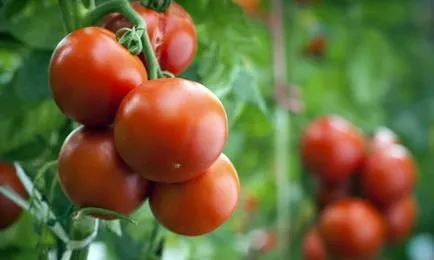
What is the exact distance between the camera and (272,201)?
3.66 feet

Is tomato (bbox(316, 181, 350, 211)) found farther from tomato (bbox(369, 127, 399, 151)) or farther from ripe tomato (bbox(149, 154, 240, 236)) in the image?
ripe tomato (bbox(149, 154, 240, 236))

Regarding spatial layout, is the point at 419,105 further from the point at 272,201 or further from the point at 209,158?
the point at 209,158

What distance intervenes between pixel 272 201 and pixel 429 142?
334 mm

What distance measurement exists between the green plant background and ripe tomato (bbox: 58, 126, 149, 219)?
6 centimetres

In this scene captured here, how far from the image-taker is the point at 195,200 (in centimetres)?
45

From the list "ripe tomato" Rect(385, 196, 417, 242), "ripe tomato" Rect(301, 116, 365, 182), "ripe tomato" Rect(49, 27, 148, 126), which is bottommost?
"ripe tomato" Rect(385, 196, 417, 242)

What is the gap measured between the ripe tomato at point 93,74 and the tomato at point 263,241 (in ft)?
2.11

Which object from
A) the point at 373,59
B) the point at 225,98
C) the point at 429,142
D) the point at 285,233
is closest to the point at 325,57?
the point at 373,59

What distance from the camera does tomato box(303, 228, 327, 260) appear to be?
95 centimetres

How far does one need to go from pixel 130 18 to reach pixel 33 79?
5.8 inches

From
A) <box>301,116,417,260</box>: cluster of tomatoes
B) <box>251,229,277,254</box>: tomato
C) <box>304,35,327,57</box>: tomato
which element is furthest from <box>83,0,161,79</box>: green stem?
<box>304,35,327,57</box>: tomato

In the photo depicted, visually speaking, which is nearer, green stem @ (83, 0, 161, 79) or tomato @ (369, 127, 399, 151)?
green stem @ (83, 0, 161, 79)

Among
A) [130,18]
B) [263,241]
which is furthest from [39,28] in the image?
[263,241]

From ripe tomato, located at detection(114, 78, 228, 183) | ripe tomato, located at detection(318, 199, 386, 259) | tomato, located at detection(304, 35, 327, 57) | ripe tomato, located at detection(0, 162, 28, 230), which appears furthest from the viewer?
tomato, located at detection(304, 35, 327, 57)
